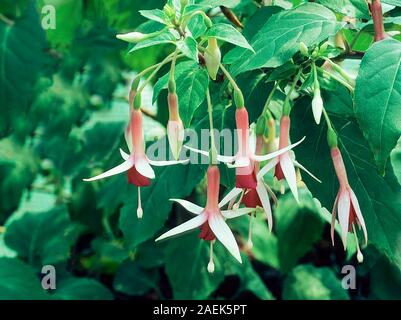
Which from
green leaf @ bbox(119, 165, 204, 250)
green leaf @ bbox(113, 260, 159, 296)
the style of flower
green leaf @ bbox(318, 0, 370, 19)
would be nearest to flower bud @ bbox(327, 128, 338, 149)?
the style of flower

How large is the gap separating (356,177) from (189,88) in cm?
16

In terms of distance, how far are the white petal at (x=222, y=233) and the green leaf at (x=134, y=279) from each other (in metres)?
0.74

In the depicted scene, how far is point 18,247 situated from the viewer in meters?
1.33

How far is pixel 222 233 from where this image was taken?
0.53 meters

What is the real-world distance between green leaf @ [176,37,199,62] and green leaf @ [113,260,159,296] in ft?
2.64

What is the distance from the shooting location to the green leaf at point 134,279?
1267mm

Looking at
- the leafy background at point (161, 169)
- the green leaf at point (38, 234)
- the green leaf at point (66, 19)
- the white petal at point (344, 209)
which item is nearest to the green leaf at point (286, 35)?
the leafy background at point (161, 169)

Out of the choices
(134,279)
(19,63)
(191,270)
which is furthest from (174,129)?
(134,279)

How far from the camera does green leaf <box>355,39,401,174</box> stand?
500 mm
